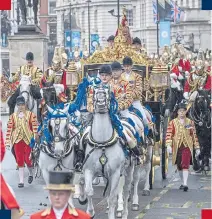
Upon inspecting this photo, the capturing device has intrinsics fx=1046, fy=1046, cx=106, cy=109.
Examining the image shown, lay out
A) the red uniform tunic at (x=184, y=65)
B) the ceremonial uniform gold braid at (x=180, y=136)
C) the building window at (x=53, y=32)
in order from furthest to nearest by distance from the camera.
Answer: the building window at (x=53, y=32)
the red uniform tunic at (x=184, y=65)
the ceremonial uniform gold braid at (x=180, y=136)

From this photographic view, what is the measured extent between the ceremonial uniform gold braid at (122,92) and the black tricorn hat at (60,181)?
6.01 m

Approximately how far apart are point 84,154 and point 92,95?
83 centimetres

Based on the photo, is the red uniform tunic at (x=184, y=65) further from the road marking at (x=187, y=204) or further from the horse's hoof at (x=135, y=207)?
the horse's hoof at (x=135, y=207)

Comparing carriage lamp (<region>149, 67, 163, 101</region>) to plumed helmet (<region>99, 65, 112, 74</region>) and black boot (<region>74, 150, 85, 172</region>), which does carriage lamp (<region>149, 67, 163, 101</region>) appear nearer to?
plumed helmet (<region>99, 65, 112, 74</region>)

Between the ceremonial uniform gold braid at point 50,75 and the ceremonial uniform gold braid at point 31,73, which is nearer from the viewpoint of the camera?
the ceremonial uniform gold braid at point 31,73

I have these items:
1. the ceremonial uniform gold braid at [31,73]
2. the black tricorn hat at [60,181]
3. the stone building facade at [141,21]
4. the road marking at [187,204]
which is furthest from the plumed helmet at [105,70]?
the stone building facade at [141,21]

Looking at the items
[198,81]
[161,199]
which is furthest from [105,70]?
[198,81]

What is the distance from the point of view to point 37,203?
50.7ft

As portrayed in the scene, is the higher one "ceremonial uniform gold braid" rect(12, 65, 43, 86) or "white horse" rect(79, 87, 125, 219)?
"ceremonial uniform gold braid" rect(12, 65, 43, 86)

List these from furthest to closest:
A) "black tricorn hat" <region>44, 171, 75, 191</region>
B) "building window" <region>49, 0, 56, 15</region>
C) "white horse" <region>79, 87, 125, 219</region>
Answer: "building window" <region>49, 0, 56, 15</region> → "white horse" <region>79, 87, 125, 219</region> → "black tricorn hat" <region>44, 171, 75, 191</region>

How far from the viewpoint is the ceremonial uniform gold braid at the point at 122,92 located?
14.3 metres

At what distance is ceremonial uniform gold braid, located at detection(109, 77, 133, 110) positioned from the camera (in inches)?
564

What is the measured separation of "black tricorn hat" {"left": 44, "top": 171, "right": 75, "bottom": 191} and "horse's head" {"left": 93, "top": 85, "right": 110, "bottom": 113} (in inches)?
172

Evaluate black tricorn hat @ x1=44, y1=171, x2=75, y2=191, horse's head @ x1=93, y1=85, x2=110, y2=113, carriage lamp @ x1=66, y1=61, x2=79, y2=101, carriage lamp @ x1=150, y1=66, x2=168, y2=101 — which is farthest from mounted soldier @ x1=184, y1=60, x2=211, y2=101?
black tricorn hat @ x1=44, y1=171, x2=75, y2=191
